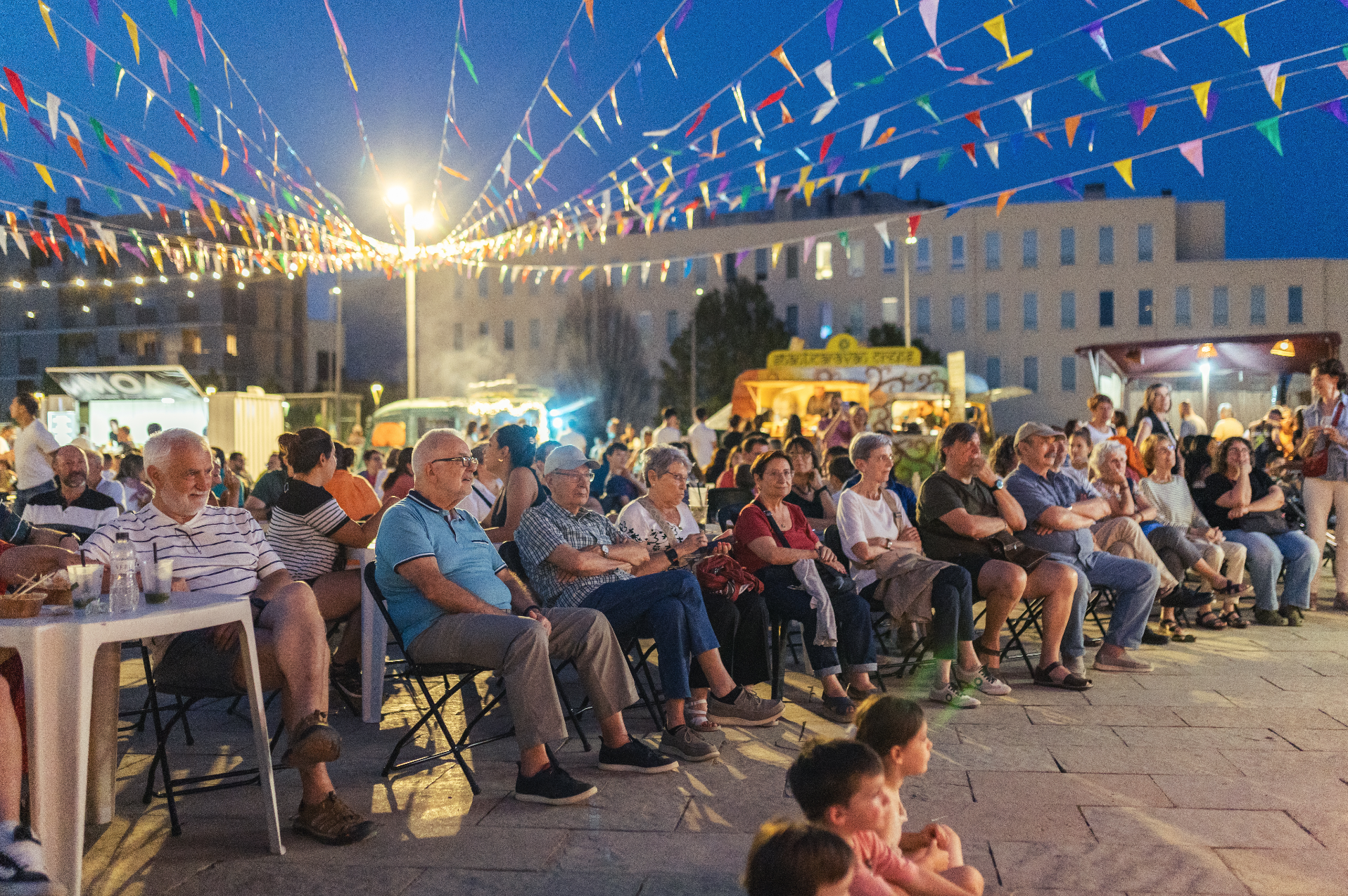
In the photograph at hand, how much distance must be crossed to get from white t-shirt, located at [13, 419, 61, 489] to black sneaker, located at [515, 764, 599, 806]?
663cm

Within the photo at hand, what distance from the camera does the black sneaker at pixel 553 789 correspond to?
393 centimetres

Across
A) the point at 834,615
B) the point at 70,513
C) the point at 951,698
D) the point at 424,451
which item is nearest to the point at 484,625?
the point at 424,451

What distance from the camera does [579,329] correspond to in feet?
175

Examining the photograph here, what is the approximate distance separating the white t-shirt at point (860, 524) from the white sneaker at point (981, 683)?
67cm

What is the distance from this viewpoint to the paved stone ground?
10.6ft

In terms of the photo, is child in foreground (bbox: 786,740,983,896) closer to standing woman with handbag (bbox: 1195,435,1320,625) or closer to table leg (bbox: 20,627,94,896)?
table leg (bbox: 20,627,94,896)

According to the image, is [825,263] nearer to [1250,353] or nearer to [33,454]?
[1250,353]

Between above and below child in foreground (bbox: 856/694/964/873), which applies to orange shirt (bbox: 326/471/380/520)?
above

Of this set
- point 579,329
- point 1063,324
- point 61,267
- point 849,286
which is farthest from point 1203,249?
point 61,267

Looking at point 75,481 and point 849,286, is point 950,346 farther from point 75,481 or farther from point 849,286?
point 75,481

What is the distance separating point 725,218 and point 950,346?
524 inches

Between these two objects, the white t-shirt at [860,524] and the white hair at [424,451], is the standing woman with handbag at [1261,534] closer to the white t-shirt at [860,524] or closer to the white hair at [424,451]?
the white t-shirt at [860,524]

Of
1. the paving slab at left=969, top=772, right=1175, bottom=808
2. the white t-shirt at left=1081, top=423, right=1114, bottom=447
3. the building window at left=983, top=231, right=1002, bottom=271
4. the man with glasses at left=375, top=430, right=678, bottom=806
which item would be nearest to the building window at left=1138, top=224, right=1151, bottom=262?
the building window at left=983, top=231, right=1002, bottom=271

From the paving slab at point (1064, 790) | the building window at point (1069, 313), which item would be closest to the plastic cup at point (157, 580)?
the paving slab at point (1064, 790)
